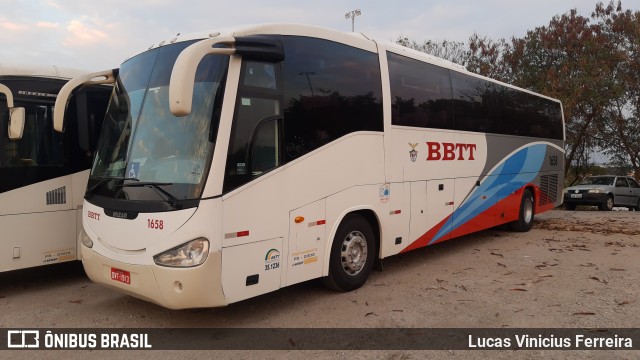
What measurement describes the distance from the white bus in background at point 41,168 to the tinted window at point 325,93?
336cm

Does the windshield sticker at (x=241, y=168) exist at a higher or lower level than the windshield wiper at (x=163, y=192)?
higher

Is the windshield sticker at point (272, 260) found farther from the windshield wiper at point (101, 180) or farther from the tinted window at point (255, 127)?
the windshield wiper at point (101, 180)

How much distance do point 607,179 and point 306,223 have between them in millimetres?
19168

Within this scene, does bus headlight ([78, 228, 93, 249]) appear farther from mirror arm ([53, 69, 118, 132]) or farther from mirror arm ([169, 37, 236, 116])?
mirror arm ([169, 37, 236, 116])

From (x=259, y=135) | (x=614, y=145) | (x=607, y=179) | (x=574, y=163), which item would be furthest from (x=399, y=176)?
(x=574, y=163)

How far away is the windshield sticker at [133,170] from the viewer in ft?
16.2

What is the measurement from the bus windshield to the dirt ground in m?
1.56

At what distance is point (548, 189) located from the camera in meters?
12.6

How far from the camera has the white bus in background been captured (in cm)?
620

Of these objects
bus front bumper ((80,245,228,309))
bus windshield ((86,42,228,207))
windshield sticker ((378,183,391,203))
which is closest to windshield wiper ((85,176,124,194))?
bus windshield ((86,42,228,207))

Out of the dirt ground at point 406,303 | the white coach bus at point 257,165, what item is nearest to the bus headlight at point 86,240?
the white coach bus at point 257,165

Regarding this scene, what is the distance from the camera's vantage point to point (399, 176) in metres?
7.18

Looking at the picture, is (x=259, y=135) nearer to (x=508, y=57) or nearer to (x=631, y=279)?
(x=631, y=279)

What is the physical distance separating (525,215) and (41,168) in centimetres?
1024
